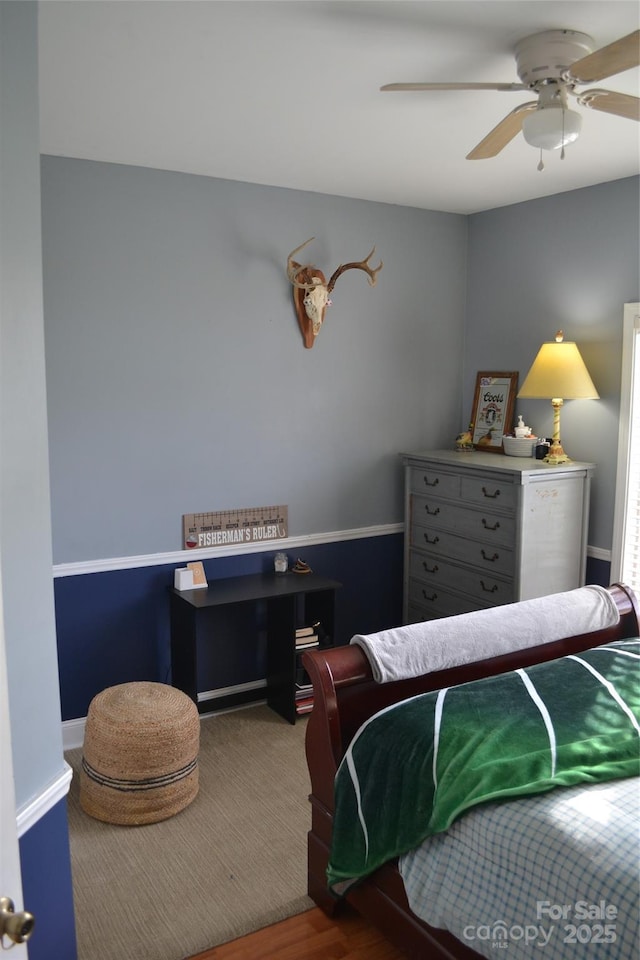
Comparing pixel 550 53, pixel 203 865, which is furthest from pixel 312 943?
pixel 550 53

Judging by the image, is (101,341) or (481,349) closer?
(101,341)

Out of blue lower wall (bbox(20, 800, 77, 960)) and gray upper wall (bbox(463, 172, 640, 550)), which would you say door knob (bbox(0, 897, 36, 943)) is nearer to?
blue lower wall (bbox(20, 800, 77, 960))

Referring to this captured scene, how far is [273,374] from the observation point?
13.2ft

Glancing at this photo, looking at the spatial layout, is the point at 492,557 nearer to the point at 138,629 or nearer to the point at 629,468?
the point at 629,468

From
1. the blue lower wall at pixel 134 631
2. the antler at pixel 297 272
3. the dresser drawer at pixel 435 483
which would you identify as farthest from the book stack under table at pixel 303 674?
the antler at pixel 297 272

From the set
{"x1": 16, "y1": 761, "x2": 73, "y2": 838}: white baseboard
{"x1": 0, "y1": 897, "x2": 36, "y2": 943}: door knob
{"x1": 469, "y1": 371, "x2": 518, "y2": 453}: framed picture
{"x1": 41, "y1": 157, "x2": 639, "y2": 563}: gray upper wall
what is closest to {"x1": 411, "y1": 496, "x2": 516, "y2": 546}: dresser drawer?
{"x1": 41, "y1": 157, "x2": 639, "y2": 563}: gray upper wall

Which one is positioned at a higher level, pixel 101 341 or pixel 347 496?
pixel 101 341

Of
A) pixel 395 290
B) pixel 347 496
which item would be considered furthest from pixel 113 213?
pixel 347 496

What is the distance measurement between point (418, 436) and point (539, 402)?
0.74 meters

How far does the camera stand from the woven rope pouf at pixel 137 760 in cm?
291

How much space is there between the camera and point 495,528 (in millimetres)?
3822

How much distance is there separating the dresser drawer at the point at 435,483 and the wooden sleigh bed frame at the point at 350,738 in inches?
59.6

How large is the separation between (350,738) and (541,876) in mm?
766

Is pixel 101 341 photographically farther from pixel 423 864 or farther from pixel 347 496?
pixel 423 864
